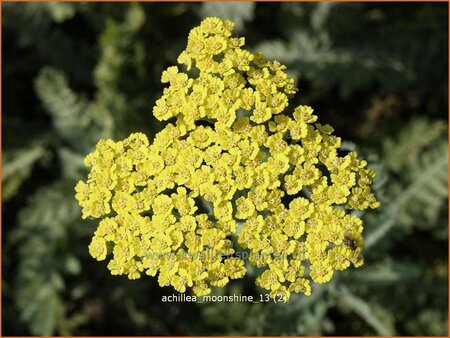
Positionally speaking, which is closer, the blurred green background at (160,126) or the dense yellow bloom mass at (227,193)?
the dense yellow bloom mass at (227,193)

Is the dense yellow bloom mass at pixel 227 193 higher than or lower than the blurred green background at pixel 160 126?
lower

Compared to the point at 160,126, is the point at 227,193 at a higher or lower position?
lower

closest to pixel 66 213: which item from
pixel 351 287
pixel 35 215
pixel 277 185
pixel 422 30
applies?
pixel 35 215

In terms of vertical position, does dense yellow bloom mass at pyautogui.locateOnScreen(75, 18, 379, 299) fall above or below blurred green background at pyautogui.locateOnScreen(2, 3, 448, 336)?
below

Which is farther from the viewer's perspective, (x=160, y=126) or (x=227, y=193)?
(x=160, y=126)

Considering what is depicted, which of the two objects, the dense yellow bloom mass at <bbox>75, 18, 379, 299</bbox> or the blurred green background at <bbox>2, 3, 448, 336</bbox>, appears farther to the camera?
the blurred green background at <bbox>2, 3, 448, 336</bbox>
